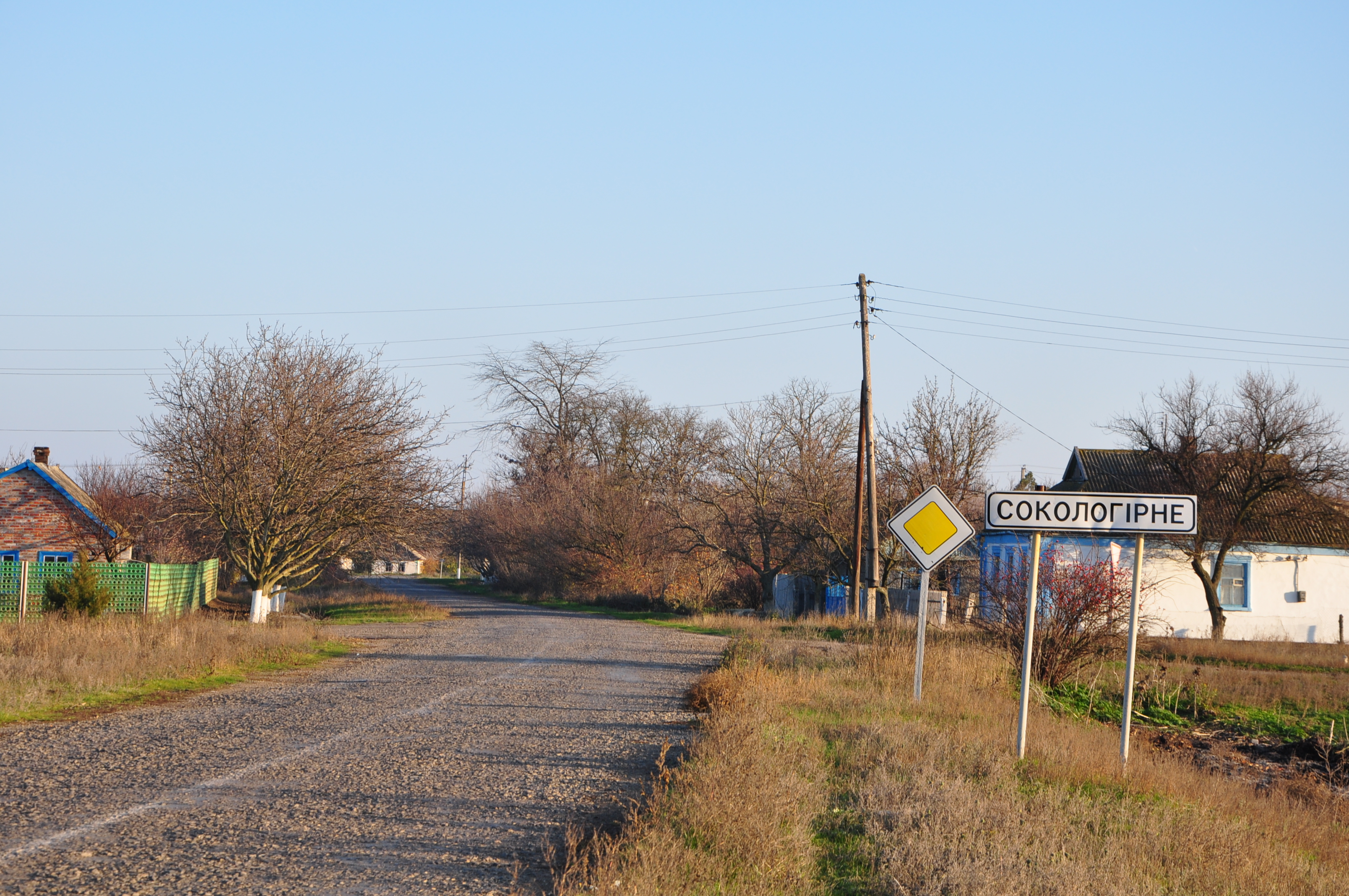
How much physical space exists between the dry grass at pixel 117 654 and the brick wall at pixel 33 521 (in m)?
18.4

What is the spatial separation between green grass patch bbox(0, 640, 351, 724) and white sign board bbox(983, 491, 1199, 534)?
9919mm

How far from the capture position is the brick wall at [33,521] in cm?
3609

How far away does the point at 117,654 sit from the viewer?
49.9ft

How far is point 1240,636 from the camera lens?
36500 millimetres

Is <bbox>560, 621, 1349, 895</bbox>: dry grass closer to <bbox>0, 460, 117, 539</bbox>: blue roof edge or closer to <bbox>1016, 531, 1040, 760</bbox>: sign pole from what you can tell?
<bbox>1016, 531, 1040, 760</bbox>: sign pole

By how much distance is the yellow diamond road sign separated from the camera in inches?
498

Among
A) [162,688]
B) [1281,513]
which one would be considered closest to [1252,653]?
[1281,513]

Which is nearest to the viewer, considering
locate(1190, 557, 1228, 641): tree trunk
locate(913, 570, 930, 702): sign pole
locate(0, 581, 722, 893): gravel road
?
locate(0, 581, 722, 893): gravel road

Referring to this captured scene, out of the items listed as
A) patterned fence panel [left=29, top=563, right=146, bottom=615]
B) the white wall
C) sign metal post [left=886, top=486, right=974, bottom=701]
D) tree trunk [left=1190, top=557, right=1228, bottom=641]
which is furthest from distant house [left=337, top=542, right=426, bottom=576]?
the white wall

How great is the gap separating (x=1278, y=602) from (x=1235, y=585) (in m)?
1.42

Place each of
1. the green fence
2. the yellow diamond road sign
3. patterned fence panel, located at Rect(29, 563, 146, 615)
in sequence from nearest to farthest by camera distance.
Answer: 1. the yellow diamond road sign
2. the green fence
3. patterned fence panel, located at Rect(29, 563, 146, 615)

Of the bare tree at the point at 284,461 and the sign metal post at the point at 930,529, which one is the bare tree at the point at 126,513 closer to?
the bare tree at the point at 284,461

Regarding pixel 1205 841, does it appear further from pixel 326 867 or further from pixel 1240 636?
pixel 1240 636

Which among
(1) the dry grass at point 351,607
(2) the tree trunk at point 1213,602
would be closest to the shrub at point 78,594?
(1) the dry grass at point 351,607
